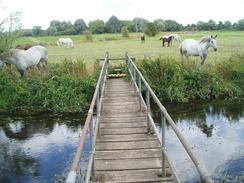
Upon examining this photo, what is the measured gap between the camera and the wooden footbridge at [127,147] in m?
3.66

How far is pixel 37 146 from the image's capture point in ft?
25.5

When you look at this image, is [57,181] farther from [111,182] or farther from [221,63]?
[221,63]

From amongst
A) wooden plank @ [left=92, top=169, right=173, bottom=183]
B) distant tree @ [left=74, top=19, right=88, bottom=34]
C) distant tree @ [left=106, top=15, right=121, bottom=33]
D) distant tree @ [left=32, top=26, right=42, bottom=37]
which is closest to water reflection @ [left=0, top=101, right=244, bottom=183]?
wooden plank @ [left=92, top=169, right=173, bottom=183]

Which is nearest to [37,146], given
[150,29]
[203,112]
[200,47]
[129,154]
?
A: [129,154]

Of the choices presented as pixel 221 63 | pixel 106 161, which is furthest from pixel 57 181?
pixel 221 63

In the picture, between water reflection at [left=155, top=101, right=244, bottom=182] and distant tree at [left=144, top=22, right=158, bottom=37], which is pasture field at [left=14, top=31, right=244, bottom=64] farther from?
distant tree at [left=144, top=22, right=158, bottom=37]

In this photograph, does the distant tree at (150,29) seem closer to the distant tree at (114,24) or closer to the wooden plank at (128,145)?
the distant tree at (114,24)

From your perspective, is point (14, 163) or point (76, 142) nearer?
point (14, 163)

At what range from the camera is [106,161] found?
4.61 meters

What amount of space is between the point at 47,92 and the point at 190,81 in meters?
6.33

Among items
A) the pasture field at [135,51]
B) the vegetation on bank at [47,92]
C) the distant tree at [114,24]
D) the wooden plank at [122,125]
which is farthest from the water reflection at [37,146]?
the distant tree at [114,24]

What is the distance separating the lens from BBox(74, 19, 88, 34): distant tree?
318 feet

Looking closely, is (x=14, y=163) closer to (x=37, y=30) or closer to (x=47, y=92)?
(x=47, y=92)

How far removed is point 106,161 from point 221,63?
10434 mm
